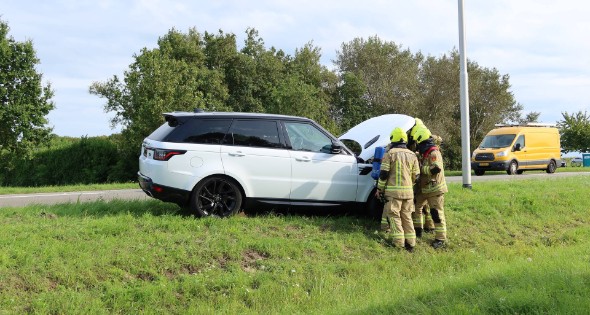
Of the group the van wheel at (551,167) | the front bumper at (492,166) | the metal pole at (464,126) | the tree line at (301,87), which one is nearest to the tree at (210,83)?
the tree line at (301,87)

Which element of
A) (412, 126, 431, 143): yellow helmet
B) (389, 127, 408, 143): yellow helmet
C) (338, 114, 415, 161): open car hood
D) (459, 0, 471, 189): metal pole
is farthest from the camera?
(459, 0, 471, 189): metal pole

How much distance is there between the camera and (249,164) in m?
8.45

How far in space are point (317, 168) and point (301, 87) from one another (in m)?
21.2

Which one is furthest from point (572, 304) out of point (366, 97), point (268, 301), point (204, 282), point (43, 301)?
point (366, 97)

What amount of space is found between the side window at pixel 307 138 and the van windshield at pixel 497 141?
19.5 meters

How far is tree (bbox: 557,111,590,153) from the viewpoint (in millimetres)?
47625

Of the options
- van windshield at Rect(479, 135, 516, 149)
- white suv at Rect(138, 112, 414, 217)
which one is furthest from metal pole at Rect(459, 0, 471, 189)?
→ van windshield at Rect(479, 135, 516, 149)

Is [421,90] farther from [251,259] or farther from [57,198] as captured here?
[251,259]

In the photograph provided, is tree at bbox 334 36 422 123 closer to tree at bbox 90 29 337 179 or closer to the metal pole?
tree at bbox 90 29 337 179

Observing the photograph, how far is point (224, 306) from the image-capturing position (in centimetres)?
617

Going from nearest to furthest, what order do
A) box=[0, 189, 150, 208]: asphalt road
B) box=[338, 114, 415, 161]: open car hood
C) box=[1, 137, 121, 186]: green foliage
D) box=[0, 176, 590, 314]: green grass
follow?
1. box=[0, 176, 590, 314]: green grass
2. box=[338, 114, 415, 161]: open car hood
3. box=[0, 189, 150, 208]: asphalt road
4. box=[1, 137, 121, 186]: green foliage

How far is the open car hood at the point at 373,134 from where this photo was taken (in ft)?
30.4

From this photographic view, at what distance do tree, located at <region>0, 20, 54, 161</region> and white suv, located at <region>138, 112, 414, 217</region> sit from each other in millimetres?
20748

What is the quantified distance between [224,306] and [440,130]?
3849cm
